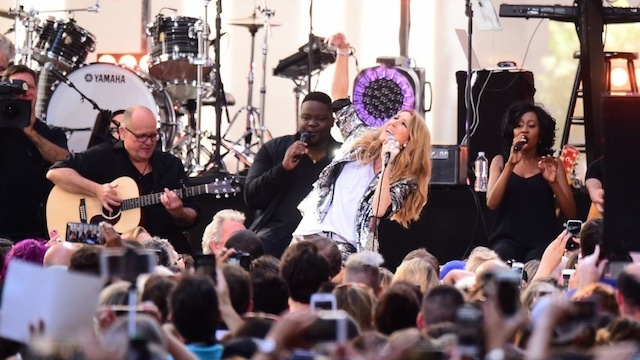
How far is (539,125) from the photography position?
32.0 ft

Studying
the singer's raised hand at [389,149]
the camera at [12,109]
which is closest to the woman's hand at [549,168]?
the singer's raised hand at [389,149]

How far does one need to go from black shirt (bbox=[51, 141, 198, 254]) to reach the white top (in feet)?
3.87

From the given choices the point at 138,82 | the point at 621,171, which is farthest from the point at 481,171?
the point at 621,171

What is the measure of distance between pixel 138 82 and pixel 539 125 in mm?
4676

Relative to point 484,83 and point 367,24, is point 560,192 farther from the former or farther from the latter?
point 367,24

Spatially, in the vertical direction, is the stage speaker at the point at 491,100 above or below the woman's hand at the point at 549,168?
above

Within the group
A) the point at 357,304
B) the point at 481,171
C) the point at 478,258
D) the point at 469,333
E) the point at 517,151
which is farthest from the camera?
the point at 481,171

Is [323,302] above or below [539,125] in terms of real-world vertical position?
below

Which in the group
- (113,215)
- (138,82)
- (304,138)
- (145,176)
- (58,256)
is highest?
(138,82)

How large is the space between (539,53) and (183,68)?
412 cm

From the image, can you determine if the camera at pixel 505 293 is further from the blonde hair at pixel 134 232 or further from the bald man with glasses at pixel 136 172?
the bald man with glasses at pixel 136 172

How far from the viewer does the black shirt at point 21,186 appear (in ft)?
32.2

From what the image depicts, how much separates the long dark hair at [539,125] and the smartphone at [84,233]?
3300mm

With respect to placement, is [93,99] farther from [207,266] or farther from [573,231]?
[207,266]
